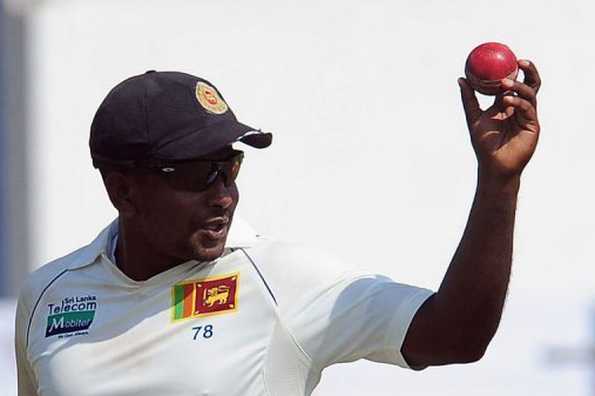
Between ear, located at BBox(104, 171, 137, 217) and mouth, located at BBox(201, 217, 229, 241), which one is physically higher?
ear, located at BBox(104, 171, 137, 217)

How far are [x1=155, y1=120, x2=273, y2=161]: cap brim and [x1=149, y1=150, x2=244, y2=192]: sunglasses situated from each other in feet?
0.08

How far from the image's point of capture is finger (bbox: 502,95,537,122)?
2.55 meters

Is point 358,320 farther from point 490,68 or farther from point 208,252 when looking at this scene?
point 490,68

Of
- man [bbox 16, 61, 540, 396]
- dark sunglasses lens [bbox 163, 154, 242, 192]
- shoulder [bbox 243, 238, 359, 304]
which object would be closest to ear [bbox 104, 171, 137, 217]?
man [bbox 16, 61, 540, 396]

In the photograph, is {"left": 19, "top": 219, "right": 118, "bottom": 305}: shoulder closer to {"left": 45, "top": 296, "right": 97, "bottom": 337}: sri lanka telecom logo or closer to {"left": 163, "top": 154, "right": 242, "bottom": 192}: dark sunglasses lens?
{"left": 45, "top": 296, "right": 97, "bottom": 337}: sri lanka telecom logo

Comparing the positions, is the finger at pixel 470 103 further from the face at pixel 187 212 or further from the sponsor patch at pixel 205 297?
the sponsor patch at pixel 205 297

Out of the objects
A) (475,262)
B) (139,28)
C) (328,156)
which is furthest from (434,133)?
(475,262)

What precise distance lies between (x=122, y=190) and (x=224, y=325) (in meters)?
0.33

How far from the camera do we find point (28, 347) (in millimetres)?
3270

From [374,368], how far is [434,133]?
257 centimetres

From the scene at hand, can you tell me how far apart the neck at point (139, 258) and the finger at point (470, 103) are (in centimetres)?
78

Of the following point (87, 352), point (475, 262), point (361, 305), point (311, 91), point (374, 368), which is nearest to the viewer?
point (475, 262)

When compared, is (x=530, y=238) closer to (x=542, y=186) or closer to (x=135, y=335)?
(x=542, y=186)

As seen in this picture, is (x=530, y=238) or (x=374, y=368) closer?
(x=374, y=368)
